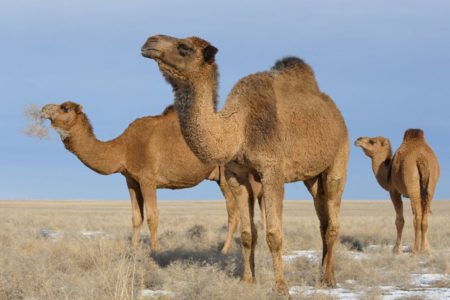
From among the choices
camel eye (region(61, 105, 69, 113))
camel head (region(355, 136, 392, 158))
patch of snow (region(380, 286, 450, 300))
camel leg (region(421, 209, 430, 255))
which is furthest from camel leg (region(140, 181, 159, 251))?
camel head (region(355, 136, 392, 158))

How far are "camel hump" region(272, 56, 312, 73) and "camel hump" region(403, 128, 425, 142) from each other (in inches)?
255

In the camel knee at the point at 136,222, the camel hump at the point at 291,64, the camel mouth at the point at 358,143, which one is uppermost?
the camel hump at the point at 291,64

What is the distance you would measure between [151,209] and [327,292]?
528 centimetres

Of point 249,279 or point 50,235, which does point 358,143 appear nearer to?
point 50,235

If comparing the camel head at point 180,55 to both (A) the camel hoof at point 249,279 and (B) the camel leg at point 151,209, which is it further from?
(B) the camel leg at point 151,209

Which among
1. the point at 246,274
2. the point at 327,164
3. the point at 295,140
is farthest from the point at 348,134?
the point at 246,274

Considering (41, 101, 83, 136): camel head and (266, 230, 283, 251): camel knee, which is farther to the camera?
(41, 101, 83, 136): camel head

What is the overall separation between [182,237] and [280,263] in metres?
9.15

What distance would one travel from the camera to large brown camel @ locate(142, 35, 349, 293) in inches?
286

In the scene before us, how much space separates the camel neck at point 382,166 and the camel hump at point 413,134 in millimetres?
1259

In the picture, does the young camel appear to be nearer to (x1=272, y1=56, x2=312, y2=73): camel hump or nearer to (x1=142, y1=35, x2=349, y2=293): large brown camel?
(x1=272, y1=56, x2=312, y2=73): camel hump

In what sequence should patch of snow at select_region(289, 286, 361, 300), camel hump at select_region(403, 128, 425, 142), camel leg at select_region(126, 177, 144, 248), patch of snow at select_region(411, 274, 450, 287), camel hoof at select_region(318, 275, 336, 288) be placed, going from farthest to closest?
1. camel hump at select_region(403, 128, 425, 142)
2. camel leg at select_region(126, 177, 144, 248)
3. patch of snow at select_region(411, 274, 450, 287)
4. camel hoof at select_region(318, 275, 336, 288)
5. patch of snow at select_region(289, 286, 361, 300)

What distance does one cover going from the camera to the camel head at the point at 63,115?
13062mm

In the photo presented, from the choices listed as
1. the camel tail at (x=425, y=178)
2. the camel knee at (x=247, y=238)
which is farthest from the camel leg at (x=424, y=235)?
the camel knee at (x=247, y=238)
